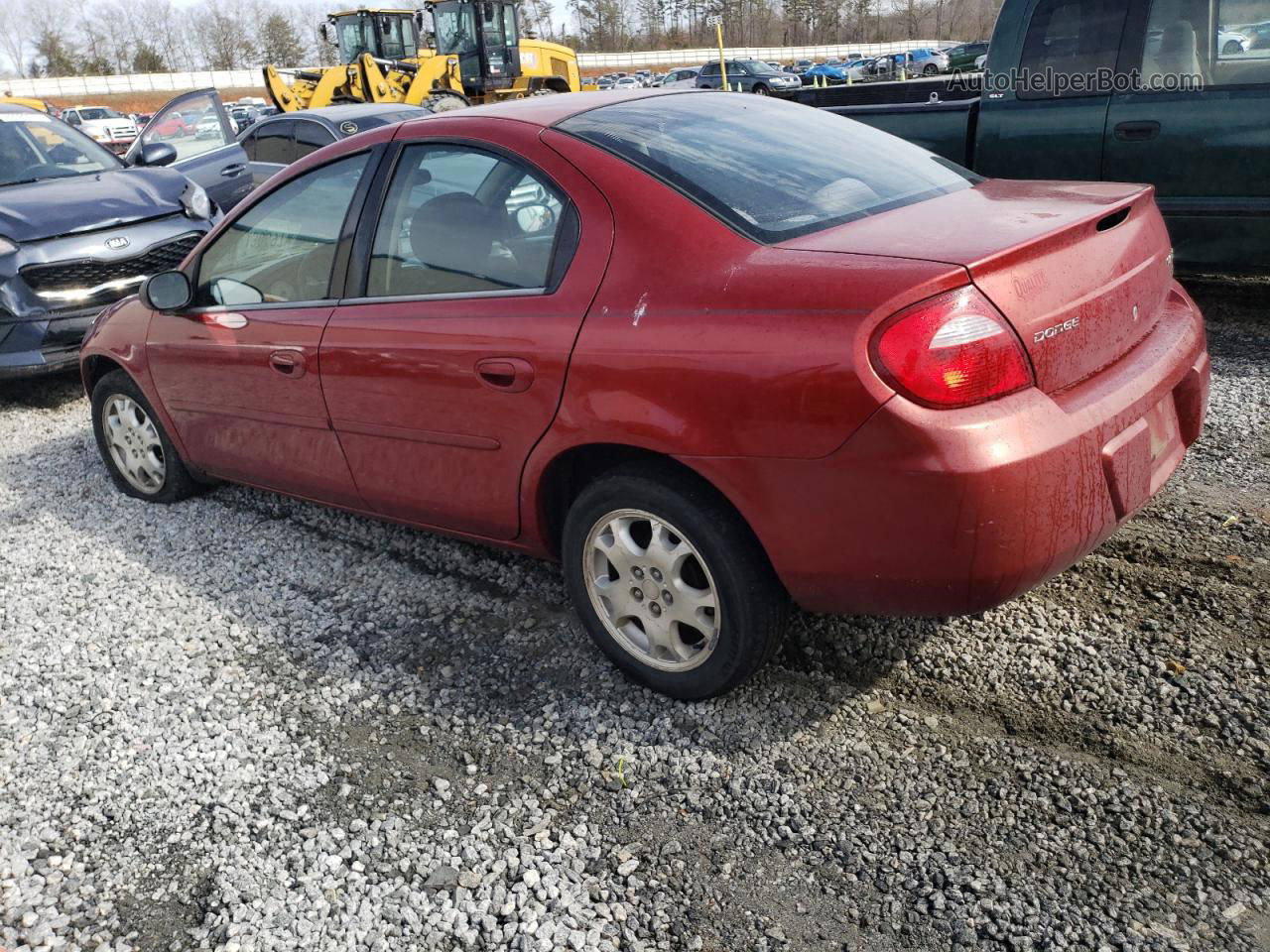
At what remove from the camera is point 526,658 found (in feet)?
10.9

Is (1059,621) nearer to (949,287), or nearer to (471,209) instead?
(949,287)

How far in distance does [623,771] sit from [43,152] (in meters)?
7.19

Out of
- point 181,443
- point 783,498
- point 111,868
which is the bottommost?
point 111,868

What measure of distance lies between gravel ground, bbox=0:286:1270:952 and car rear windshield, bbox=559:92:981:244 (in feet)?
4.30

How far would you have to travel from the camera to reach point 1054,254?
2.51 metres

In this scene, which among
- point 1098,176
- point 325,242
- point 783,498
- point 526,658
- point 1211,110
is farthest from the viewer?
point 1098,176

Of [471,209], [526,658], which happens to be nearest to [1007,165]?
[471,209]

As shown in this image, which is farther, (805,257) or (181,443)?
(181,443)

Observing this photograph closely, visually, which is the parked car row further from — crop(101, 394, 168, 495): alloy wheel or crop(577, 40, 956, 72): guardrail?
crop(101, 394, 168, 495): alloy wheel

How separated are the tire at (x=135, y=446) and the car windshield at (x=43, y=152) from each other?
329cm

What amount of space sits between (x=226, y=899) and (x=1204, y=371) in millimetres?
A: 2974

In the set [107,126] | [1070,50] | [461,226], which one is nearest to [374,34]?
[107,126]

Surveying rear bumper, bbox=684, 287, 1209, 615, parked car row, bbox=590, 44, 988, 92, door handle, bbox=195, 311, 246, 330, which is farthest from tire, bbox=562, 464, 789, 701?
parked car row, bbox=590, 44, 988, 92

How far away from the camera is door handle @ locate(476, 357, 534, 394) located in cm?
294
